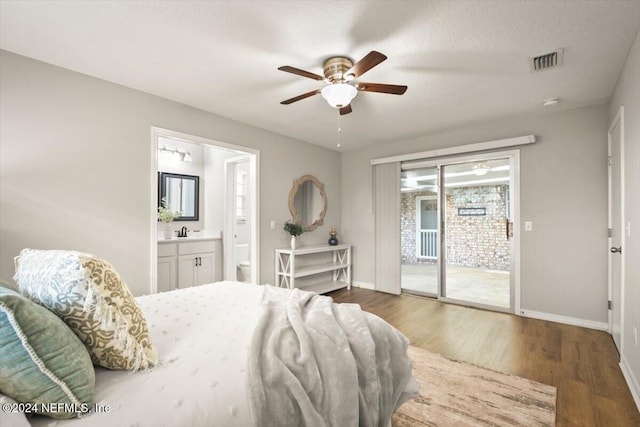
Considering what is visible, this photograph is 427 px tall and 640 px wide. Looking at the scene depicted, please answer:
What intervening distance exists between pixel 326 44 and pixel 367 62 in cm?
38

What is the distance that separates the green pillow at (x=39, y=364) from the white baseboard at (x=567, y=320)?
14.1 ft

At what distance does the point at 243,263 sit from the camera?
4.62m

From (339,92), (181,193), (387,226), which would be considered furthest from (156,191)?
(387,226)

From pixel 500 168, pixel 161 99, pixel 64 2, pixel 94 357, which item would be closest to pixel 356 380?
pixel 94 357

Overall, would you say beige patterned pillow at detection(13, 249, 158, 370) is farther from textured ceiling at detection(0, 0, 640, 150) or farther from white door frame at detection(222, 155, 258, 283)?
white door frame at detection(222, 155, 258, 283)

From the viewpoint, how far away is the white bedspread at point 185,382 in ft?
2.82

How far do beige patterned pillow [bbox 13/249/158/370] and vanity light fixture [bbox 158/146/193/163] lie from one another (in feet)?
12.2

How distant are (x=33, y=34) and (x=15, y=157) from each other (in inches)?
35.7

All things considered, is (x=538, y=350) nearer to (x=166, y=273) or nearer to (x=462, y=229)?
(x=462, y=229)

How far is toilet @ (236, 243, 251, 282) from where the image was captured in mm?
4594

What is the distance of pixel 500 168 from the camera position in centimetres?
398

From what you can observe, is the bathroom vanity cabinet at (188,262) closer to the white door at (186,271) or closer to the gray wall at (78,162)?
the white door at (186,271)

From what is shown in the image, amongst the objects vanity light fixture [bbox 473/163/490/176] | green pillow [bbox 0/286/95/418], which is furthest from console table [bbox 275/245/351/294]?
green pillow [bbox 0/286/95/418]

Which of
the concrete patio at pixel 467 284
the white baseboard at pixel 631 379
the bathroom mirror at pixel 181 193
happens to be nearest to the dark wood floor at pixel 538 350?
the white baseboard at pixel 631 379
